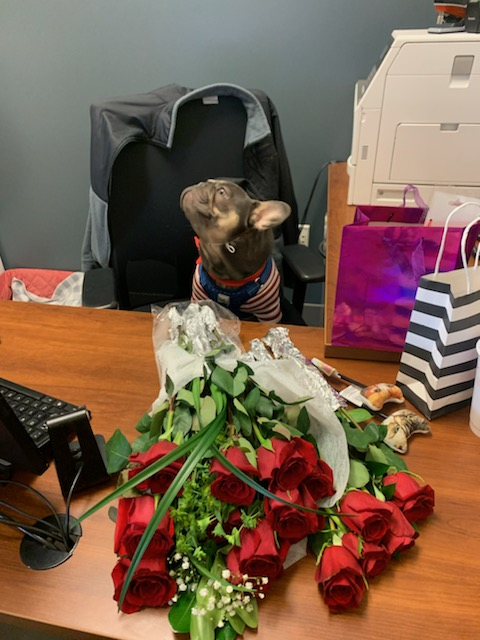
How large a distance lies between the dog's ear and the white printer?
0.36 metres

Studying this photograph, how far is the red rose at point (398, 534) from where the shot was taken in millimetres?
611

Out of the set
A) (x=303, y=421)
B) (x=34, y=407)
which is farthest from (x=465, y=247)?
(x=34, y=407)

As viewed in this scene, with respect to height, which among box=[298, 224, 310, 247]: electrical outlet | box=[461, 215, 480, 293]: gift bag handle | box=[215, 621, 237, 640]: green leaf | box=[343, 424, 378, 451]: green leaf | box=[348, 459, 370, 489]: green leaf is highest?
box=[461, 215, 480, 293]: gift bag handle

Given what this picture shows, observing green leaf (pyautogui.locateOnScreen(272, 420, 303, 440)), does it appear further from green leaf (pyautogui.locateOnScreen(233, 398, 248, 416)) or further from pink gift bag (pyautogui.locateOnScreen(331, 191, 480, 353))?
pink gift bag (pyautogui.locateOnScreen(331, 191, 480, 353))

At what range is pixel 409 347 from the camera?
0.85m

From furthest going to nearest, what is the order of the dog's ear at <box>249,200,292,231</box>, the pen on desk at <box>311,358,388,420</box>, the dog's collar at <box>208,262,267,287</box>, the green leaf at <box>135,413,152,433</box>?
the dog's collar at <box>208,262,267,287</box> → the dog's ear at <box>249,200,292,231</box> → the pen on desk at <box>311,358,388,420</box> → the green leaf at <box>135,413,152,433</box>

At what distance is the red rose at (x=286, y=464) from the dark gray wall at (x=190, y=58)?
1.60 meters


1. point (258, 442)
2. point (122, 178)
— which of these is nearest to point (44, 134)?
point (122, 178)

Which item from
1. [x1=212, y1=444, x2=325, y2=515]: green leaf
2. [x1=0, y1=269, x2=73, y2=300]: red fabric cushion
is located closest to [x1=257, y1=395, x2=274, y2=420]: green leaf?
[x1=212, y1=444, x2=325, y2=515]: green leaf

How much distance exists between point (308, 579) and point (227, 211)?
2.79 feet

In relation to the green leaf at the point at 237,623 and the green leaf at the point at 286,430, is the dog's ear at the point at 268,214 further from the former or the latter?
the green leaf at the point at 237,623

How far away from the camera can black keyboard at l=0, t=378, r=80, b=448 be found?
2.64 ft

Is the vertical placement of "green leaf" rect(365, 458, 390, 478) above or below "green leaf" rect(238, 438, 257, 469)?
below

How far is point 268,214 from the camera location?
48.3 inches
